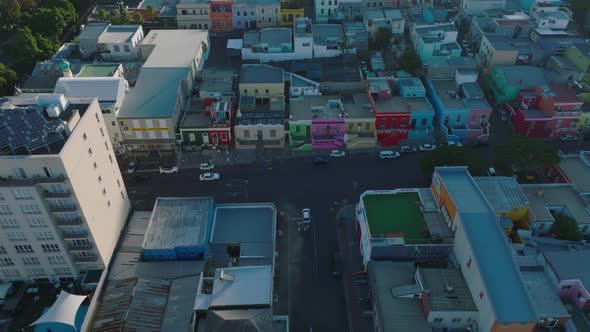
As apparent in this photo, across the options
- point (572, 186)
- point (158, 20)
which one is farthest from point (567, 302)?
point (158, 20)

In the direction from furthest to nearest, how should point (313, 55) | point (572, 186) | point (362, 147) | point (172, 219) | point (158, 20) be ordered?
point (158, 20)
point (313, 55)
point (362, 147)
point (572, 186)
point (172, 219)

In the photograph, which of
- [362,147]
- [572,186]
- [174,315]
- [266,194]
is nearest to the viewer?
[174,315]

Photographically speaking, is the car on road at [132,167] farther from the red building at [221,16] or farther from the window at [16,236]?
the red building at [221,16]

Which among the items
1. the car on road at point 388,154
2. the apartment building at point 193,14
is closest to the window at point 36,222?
the car on road at point 388,154

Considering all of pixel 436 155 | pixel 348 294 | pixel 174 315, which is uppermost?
pixel 436 155

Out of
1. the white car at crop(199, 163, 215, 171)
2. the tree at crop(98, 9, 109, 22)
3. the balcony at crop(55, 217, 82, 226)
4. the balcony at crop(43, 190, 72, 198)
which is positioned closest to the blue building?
the balcony at crop(55, 217, 82, 226)

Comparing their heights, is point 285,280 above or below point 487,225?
below

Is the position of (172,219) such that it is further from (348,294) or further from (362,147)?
(362,147)
